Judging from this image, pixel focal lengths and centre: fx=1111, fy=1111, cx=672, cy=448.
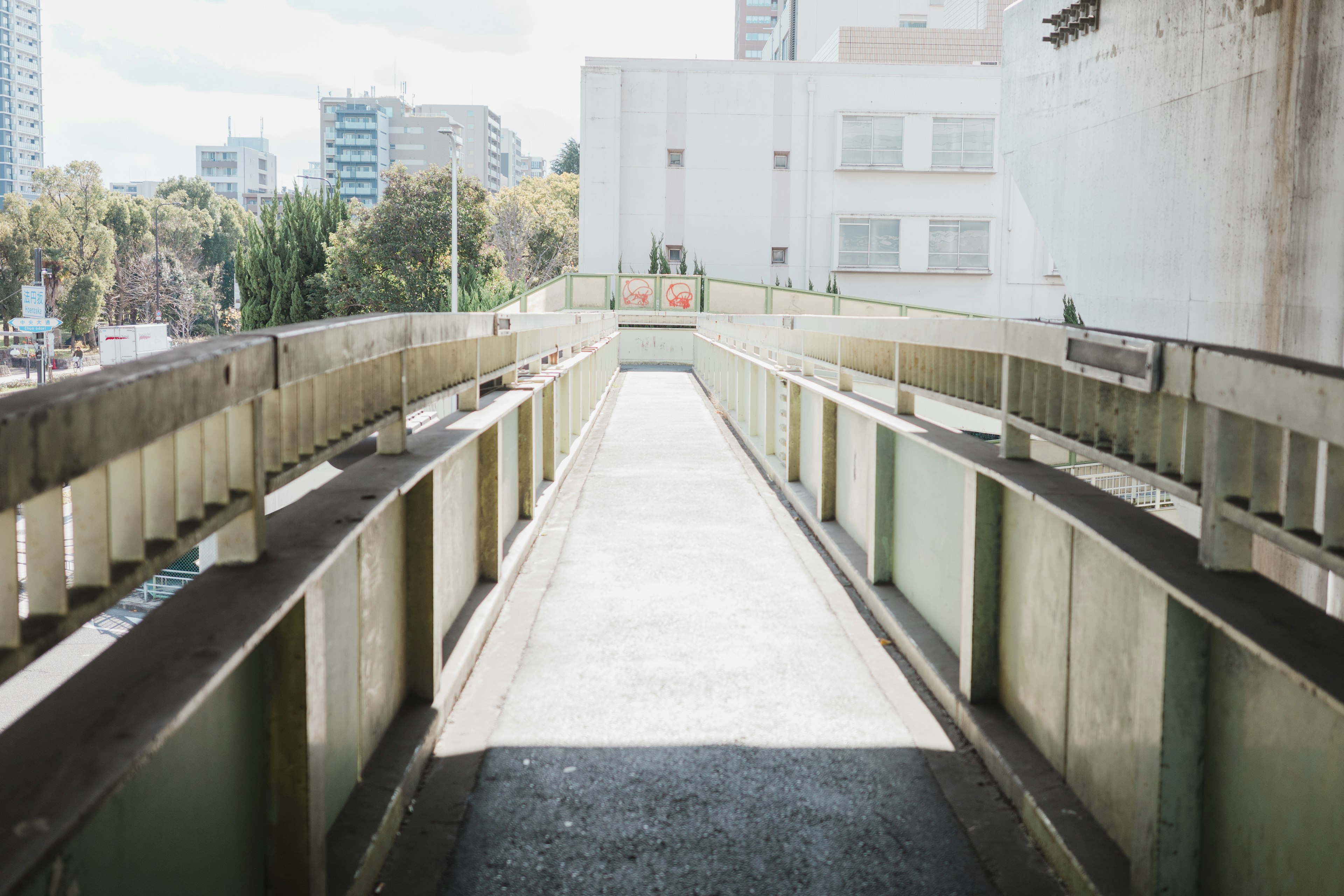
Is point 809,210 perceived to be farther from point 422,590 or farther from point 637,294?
point 422,590

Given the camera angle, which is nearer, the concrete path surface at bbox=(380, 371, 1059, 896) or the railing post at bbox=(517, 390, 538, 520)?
the concrete path surface at bbox=(380, 371, 1059, 896)

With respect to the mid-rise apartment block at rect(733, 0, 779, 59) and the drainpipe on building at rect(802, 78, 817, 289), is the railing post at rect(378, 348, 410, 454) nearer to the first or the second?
the drainpipe on building at rect(802, 78, 817, 289)

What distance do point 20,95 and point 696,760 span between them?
208 metres

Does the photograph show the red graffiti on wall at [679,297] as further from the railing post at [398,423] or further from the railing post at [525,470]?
the railing post at [398,423]

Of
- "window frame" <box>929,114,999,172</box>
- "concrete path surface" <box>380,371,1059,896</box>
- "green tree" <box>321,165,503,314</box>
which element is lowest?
"concrete path surface" <box>380,371,1059,896</box>

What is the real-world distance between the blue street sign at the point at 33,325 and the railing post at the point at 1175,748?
53325 mm

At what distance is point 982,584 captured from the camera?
450cm

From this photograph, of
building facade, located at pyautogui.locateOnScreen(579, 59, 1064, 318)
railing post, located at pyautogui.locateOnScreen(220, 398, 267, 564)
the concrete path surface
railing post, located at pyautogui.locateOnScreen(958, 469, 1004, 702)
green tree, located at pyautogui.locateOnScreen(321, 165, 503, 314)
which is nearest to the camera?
railing post, located at pyautogui.locateOnScreen(220, 398, 267, 564)

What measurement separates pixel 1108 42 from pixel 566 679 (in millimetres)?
10829

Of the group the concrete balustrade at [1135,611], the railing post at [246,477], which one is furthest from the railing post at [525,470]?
the railing post at [246,477]

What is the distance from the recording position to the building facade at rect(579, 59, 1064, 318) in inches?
1663

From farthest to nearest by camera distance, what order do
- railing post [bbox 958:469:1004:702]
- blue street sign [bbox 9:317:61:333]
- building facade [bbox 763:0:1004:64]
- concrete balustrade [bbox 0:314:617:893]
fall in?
building facade [bbox 763:0:1004:64], blue street sign [bbox 9:317:61:333], railing post [bbox 958:469:1004:702], concrete balustrade [bbox 0:314:617:893]

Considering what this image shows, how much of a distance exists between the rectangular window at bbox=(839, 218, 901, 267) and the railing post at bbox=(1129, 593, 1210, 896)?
41.5 meters

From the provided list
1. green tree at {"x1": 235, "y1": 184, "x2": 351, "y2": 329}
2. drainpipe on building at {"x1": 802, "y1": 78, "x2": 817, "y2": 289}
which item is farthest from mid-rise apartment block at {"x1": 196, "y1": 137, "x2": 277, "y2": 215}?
drainpipe on building at {"x1": 802, "y1": 78, "x2": 817, "y2": 289}
